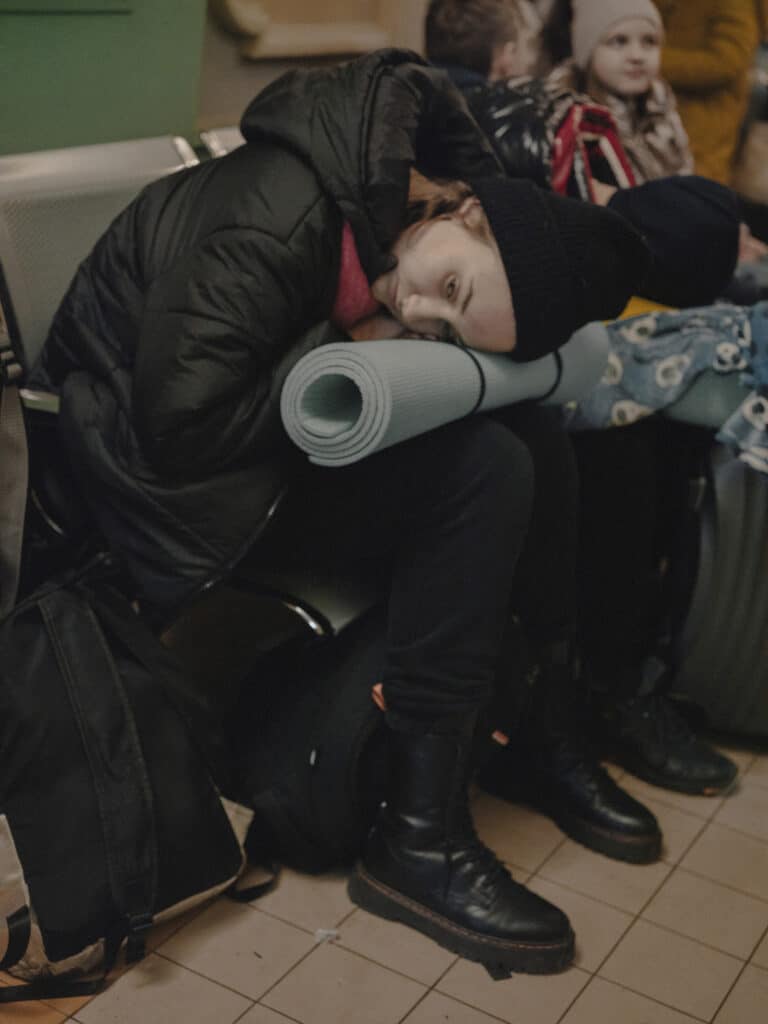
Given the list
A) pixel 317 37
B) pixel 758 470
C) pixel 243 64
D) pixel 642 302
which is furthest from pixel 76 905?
pixel 317 37

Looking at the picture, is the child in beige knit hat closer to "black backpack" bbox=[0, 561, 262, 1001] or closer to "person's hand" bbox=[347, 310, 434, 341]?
"person's hand" bbox=[347, 310, 434, 341]

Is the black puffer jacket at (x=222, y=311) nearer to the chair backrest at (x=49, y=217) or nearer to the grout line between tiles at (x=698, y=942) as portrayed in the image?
the chair backrest at (x=49, y=217)

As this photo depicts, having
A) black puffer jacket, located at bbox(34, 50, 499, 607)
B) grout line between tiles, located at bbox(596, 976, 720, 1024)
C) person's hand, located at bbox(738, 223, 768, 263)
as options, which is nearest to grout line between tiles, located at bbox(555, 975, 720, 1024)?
grout line between tiles, located at bbox(596, 976, 720, 1024)

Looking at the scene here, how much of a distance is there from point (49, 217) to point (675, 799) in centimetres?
125

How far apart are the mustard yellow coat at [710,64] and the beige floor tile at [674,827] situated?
1956 mm

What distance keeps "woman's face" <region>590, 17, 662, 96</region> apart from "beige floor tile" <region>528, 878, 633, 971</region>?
1.77 metres

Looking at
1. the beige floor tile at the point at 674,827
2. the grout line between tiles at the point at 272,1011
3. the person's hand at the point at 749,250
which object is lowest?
Answer: the beige floor tile at the point at 674,827

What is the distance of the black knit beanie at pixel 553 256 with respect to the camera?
154 cm

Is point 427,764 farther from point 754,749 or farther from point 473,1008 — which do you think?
point 754,749

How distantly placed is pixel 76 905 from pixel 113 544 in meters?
0.42

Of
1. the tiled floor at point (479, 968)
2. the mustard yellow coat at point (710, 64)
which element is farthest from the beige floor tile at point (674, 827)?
the mustard yellow coat at point (710, 64)

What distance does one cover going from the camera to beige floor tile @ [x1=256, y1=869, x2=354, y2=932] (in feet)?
5.48

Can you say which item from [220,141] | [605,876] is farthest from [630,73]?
[605,876]

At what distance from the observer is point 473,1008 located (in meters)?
1.53
